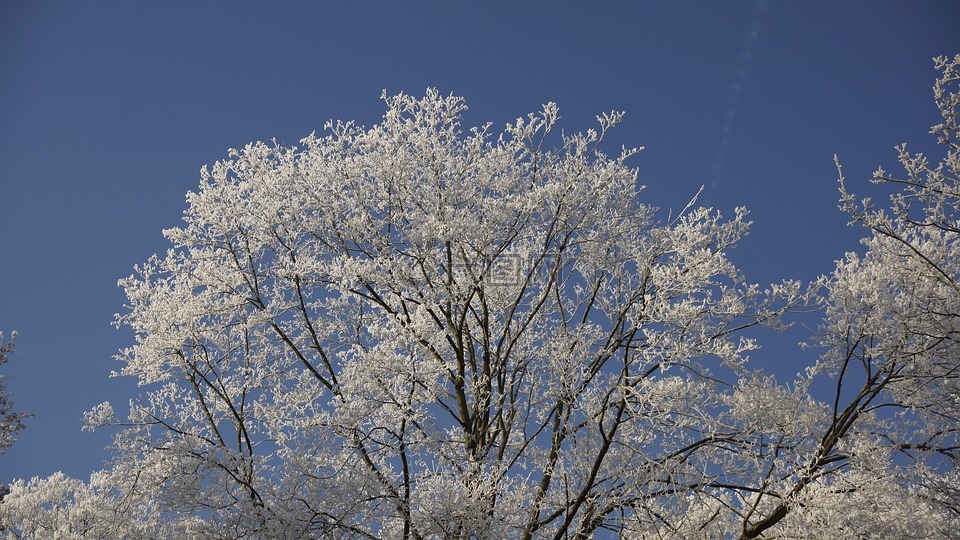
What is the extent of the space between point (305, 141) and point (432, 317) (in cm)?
319

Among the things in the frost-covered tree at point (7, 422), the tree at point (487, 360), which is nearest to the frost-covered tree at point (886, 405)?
the tree at point (487, 360)

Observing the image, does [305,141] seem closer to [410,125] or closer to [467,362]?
[410,125]

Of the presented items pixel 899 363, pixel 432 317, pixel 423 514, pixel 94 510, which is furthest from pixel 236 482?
pixel 94 510

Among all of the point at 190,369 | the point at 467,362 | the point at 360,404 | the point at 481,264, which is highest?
the point at 481,264

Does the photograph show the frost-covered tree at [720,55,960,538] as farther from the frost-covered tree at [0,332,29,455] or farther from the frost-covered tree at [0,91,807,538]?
the frost-covered tree at [0,332,29,455]

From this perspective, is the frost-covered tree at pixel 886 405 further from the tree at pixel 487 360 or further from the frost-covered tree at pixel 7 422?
the frost-covered tree at pixel 7 422

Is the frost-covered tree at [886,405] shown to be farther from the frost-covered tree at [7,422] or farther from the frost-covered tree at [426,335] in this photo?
the frost-covered tree at [7,422]

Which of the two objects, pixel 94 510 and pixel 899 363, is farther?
pixel 94 510

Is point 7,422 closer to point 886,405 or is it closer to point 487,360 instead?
point 487,360

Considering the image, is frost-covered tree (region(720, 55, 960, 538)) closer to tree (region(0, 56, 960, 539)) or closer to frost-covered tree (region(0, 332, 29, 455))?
tree (region(0, 56, 960, 539))

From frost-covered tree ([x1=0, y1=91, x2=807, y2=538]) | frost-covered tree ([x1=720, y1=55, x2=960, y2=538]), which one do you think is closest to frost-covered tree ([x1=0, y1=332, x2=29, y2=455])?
frost-covered tree ([x1=0, y1=91, x2=807, y2=538])

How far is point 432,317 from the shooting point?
10.1 metres

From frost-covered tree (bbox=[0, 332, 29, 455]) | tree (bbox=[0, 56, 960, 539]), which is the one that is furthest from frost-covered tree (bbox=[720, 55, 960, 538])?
frost-covered tree (bbox=[0, 332, 29, 455])

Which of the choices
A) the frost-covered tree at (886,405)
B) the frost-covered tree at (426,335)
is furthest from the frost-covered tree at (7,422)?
the frost-covered tree at (886,405)
